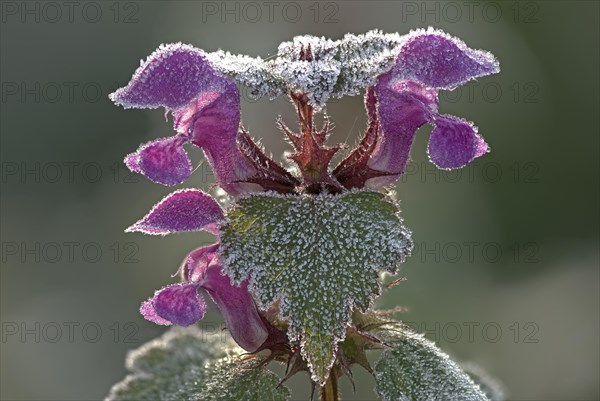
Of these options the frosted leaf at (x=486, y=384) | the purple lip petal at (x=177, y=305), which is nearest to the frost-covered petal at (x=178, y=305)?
the purple lip petal at (x=177, y=305)

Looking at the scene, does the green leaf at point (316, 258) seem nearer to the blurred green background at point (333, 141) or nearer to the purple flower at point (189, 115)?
the purple flower at point (189, 115)

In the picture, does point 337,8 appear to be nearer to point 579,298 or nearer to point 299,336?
point 579,298

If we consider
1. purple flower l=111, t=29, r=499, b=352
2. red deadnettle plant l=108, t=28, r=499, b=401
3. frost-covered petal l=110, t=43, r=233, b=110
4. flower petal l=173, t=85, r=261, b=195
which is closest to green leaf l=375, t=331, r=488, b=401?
red deadnettle plant l=108, t=28, r=499, b=401

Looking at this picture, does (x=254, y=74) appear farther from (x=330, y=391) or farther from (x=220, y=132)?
(x=330, y=391)


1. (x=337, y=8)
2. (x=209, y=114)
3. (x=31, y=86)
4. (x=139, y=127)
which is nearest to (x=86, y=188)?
(x=139, y=127)

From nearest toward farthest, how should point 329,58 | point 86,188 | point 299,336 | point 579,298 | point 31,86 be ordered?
point 299,336
point 329,58
point 579,298
point 86,188
point 31,86

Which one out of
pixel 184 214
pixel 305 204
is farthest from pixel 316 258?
pixel 184 214
